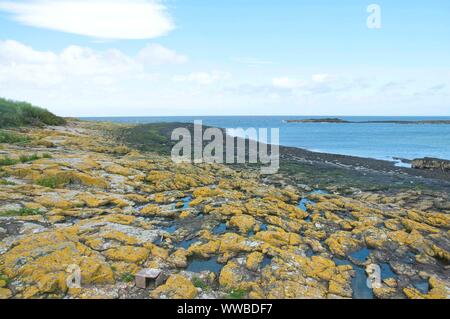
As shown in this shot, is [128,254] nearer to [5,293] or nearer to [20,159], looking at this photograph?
[5,293]

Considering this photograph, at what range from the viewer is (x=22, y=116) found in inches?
1454

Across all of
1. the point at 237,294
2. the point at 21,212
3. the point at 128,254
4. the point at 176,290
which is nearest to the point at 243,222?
the point at 237,294

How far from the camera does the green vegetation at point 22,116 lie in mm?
33722

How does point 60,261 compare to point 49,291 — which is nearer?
point 49,291

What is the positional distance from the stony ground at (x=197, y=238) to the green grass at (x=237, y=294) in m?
0.05

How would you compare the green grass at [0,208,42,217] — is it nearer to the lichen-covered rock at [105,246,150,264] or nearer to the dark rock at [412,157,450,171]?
the lichen-covered rock at [105,246,150,264]

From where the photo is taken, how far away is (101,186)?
1741cm

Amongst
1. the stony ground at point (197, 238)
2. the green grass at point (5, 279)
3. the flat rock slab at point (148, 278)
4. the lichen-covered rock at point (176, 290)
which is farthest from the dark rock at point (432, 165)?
the green grass at point (5, 279)

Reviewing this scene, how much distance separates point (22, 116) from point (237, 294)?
39.2 m

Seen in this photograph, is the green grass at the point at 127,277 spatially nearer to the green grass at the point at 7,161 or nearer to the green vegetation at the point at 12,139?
the green grass at the point at 7,161

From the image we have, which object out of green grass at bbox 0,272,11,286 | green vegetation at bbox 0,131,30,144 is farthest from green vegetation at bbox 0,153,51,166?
green grass at bbox 0,272,11,286
